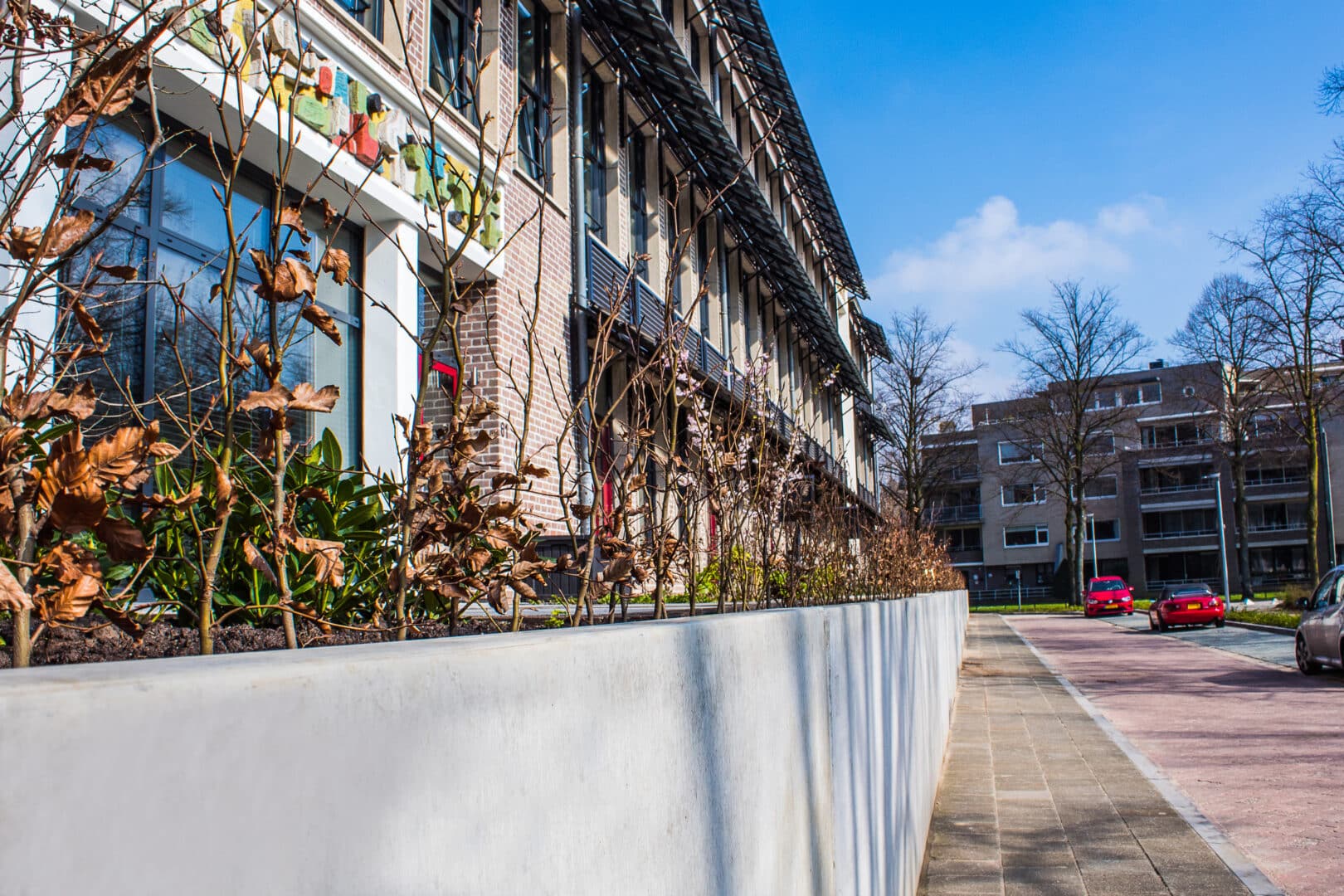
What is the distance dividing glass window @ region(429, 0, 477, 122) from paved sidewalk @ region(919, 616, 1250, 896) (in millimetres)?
8182

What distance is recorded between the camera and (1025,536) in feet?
263

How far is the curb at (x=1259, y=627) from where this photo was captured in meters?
26.5

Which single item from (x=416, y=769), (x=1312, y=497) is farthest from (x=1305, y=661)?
(x=1312, y=497)

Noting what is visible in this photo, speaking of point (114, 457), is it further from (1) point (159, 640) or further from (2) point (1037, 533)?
(2) point (1037, 533)

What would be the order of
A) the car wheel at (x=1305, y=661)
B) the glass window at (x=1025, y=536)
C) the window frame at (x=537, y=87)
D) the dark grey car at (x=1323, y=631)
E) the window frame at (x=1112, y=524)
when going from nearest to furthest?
1. the window frame at (x=537, y=87)
2. the dark grey car at (x=1323, y=631)
3. the car wheel at (x=1305, y=661)
4. the window frame at (x=1112, y=524)
5. the glass window at (x=1025, y=536)

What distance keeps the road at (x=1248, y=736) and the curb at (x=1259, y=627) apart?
3520 mm

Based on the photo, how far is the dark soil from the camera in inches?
111

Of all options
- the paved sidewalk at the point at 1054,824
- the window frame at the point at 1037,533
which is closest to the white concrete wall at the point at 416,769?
the paved sidewalk at the point at 1054,824

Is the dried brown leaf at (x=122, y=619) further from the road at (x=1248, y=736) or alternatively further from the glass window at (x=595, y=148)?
the glass window at (x=595, y=148)

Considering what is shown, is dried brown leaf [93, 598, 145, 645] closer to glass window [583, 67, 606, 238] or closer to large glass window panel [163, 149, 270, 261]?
large glass window panel [163, 149, 270, 261]

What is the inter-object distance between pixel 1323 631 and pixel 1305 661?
2.99 ft

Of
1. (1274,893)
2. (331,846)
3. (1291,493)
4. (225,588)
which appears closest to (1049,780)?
(1274,893)

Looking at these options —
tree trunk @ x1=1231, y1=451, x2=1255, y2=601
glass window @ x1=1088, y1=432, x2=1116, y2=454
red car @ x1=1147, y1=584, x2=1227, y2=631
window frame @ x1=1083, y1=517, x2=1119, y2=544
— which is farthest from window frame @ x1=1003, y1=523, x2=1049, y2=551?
red car @ x1=1147, y1=584, x2=1227, y2=631

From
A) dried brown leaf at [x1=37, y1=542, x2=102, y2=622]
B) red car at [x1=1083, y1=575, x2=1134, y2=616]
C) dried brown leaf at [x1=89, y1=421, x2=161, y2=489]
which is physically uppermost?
dried brown leaf at [x1=89, y1=421, x2=161, y2=489]
